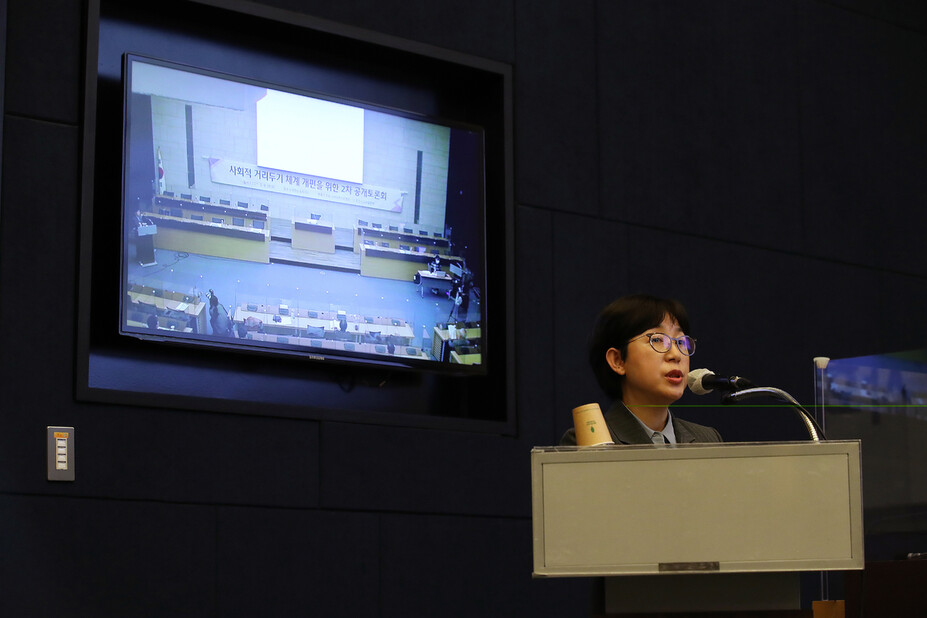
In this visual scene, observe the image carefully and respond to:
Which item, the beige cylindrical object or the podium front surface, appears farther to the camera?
the beige cylindrical object

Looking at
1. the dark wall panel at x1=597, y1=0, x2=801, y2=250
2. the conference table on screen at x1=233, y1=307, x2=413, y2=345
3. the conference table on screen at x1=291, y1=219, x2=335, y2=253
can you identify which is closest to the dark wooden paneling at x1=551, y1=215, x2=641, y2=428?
the dark wall panel at x1=597, y1=0, x2=801, y2=250

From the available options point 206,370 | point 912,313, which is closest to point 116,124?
point 206,370

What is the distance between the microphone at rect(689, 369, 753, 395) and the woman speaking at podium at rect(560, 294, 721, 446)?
18 centimetres

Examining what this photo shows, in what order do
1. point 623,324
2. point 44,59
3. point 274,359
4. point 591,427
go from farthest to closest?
point 274,359, point 44,59, point 623,324, point 591,427

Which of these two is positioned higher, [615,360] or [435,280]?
[435,280]

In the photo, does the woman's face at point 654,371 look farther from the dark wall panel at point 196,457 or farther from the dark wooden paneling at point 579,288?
the dark wooden paneling at point 579,288

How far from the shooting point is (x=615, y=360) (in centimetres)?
278

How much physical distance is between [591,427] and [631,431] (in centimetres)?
50

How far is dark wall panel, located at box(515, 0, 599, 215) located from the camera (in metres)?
4.70

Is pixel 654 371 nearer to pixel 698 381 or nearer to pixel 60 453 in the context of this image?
pixel 698 381

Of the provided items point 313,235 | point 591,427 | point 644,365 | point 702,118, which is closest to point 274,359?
point 313,235

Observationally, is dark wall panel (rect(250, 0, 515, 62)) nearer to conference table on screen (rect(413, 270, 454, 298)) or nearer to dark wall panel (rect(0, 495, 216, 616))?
conference table on screen (rect(413, 270, 454, 298))

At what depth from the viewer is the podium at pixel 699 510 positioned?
186cm

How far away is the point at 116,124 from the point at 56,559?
132cm
